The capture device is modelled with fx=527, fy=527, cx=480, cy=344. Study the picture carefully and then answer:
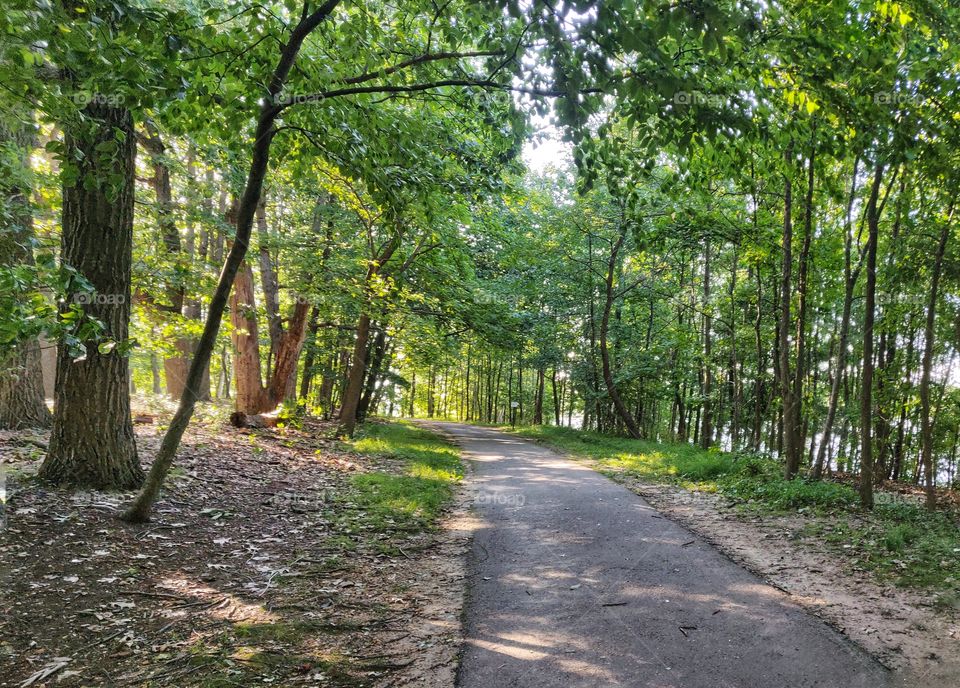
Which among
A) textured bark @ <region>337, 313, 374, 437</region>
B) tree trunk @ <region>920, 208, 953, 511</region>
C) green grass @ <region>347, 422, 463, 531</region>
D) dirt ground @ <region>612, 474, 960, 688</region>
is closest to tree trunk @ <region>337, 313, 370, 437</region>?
textured bark @ <region>337, 313, 374, 437</region>

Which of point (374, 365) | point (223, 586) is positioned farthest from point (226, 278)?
point (374, 365)

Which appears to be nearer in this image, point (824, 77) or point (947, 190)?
point (824, 77)

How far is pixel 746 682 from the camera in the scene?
10.6ft

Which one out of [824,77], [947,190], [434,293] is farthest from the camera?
[434,293]

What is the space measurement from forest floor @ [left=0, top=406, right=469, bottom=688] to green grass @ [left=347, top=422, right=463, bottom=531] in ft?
0.19

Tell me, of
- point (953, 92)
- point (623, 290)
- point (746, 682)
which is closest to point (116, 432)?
point (746, 682)

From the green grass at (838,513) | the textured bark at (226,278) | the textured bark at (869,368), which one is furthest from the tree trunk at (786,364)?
the textured bark at (226,278)

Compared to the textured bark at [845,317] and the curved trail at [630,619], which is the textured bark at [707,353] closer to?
the textured bark at [845,317]

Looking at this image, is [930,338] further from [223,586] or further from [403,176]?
[223,586]

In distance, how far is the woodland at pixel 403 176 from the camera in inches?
142

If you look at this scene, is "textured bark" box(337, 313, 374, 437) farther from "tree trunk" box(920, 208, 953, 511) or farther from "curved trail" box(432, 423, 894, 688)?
"tree trunk" box(920, 208, 953, 511)

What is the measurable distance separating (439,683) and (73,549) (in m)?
3.37

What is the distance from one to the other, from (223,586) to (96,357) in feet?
9.56

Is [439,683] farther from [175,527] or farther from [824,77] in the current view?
[824,77]
